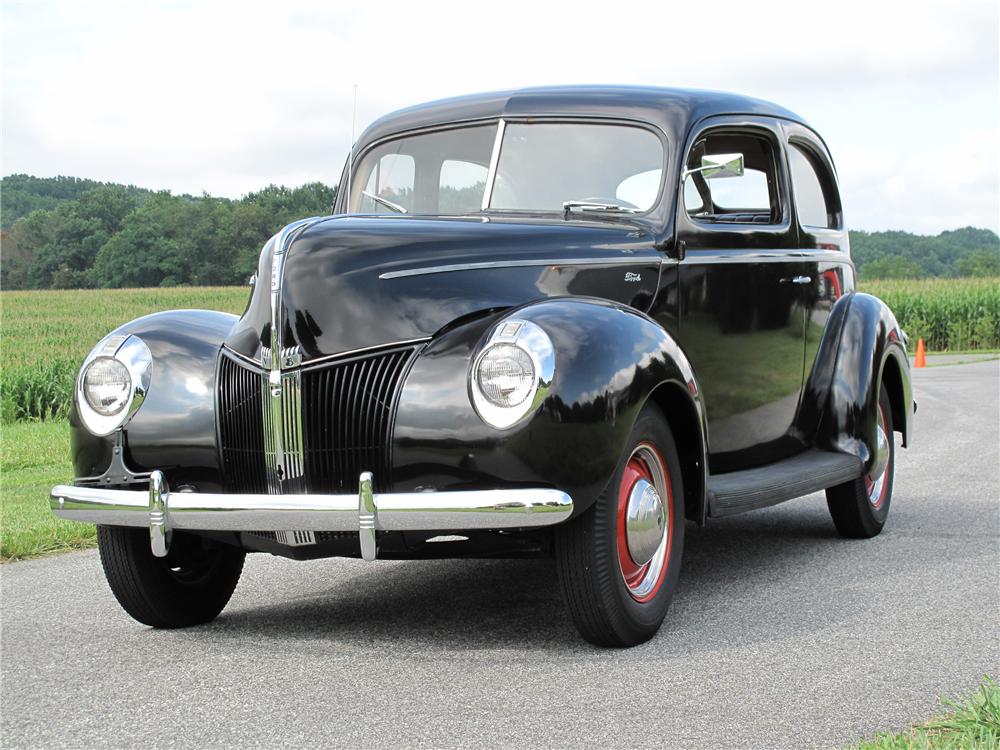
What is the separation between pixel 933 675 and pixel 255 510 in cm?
230

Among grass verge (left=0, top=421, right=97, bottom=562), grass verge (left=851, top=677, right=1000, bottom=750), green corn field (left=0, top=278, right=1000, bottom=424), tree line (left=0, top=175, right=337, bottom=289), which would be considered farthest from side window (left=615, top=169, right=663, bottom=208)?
tree line (left=0, top=175, right=337, bottom=289)

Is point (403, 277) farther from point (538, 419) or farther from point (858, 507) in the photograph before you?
point (858, 507)

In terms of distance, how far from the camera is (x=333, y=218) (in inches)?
189

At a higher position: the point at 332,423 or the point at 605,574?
the point at 332,423

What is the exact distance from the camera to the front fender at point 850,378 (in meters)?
6.45

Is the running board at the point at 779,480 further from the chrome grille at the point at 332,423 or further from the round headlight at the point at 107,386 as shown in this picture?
the round headlight at the point at 107,386

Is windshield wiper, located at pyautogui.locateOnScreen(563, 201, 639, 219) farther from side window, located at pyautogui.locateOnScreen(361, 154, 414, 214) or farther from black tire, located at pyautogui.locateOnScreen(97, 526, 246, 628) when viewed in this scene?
black tire, located at pyautogui.locateOnScreen(97, 526, 246, 628)

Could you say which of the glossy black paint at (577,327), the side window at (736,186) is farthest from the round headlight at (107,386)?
the side window at (736,186)

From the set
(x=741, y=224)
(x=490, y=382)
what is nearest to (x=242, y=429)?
(x=490, y=382)

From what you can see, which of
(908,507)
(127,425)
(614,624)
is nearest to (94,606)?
(127,425)

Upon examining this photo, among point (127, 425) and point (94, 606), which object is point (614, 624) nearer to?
point (127, 425)

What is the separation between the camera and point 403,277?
452 cm

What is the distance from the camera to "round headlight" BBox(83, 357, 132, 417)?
15.5 ft

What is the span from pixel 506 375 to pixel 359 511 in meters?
0.66
